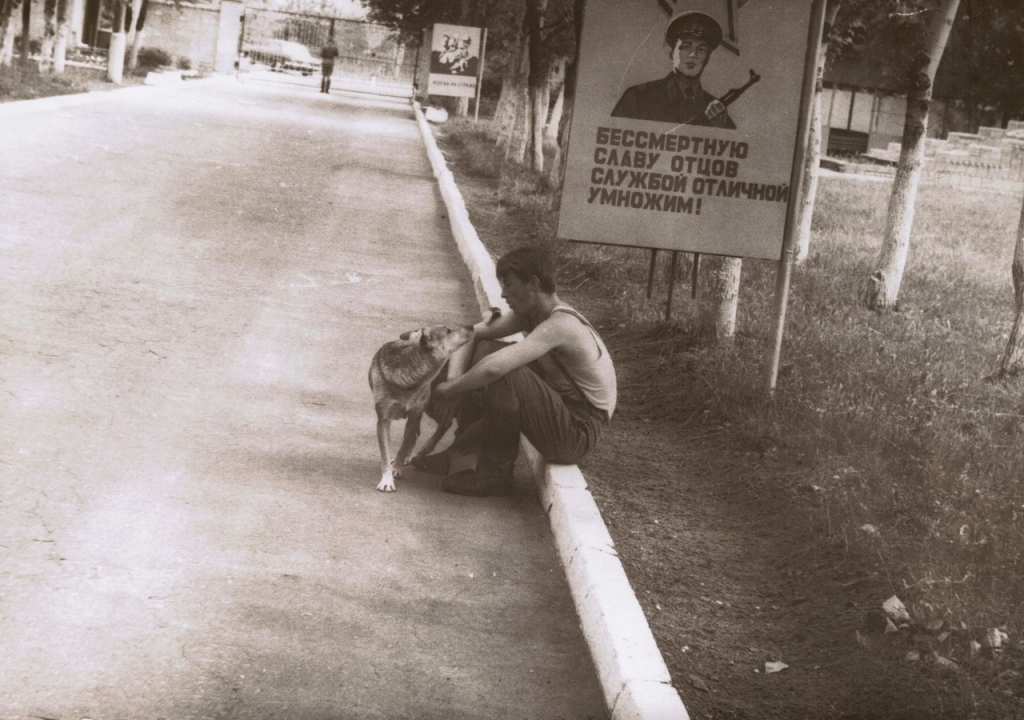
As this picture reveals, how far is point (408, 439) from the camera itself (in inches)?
242

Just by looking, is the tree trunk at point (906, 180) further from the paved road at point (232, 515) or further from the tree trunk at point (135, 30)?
the tree trunk at point (135, 30)

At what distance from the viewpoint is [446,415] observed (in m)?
6.23

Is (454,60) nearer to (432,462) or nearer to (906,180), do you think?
(906,180)

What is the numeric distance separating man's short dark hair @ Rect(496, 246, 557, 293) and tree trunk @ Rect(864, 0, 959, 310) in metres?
6.91

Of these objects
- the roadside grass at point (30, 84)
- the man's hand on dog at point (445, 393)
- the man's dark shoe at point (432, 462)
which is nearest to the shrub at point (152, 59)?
the roadside grass at point (30, 84)

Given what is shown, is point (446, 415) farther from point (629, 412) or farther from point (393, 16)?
point (393, 16)

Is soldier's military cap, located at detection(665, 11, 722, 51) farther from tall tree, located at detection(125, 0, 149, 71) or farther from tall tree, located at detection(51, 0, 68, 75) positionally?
tall tree, located at detection(125, 0, 149, 71)

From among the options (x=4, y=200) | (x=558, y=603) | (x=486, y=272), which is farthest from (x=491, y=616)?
(x=4, y=200)

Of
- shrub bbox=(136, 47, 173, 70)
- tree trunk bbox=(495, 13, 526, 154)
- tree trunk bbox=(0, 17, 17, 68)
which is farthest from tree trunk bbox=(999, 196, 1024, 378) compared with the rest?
shrub bbox=(136, 47, 173, 70)

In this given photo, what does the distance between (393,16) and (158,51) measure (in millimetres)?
8492

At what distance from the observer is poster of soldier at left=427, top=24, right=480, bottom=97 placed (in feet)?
115

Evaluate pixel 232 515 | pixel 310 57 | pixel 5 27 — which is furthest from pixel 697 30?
pixel 310 57

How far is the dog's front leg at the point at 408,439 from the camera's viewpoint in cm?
609

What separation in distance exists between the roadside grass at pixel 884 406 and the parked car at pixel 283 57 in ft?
147
